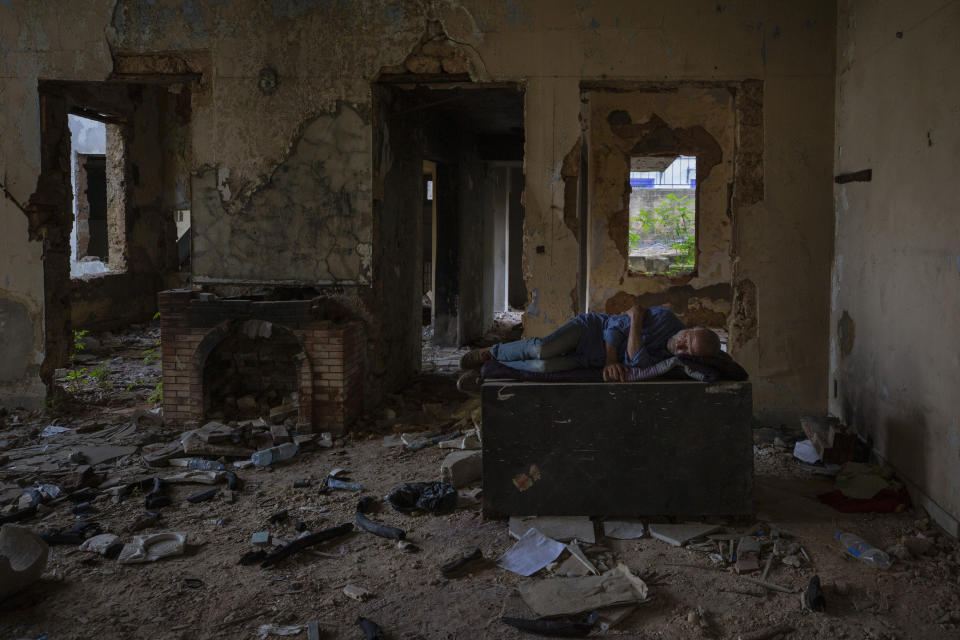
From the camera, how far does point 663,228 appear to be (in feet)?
55.8

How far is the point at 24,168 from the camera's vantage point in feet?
20.6

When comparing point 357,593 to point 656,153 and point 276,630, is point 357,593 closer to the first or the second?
point 276,630

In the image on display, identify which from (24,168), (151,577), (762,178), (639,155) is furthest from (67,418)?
(639,155)

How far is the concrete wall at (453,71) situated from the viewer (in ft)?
19.3

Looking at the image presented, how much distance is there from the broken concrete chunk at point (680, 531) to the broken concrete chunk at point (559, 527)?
0.35 meters

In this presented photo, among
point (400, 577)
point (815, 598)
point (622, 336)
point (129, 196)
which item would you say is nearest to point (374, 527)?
point (400, 577)

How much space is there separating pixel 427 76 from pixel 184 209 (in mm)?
8083

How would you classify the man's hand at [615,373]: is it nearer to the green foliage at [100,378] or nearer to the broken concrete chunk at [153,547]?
the broken concrete chunk at [153,547]

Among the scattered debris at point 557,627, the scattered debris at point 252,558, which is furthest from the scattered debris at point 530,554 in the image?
the scattered debris at point 252,558

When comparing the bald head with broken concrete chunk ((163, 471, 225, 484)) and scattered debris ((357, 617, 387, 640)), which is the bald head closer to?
scattered debris ((357, 617, 387, 640))

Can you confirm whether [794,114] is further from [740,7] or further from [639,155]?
[639,155]

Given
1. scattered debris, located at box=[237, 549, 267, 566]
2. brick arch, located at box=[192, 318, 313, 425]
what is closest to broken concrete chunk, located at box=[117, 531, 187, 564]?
scattered debris, located at box=[237, 549, 267, 566]

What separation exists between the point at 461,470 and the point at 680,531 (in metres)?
1.48

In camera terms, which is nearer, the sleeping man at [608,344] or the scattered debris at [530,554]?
the scattered debris at [530,554]
